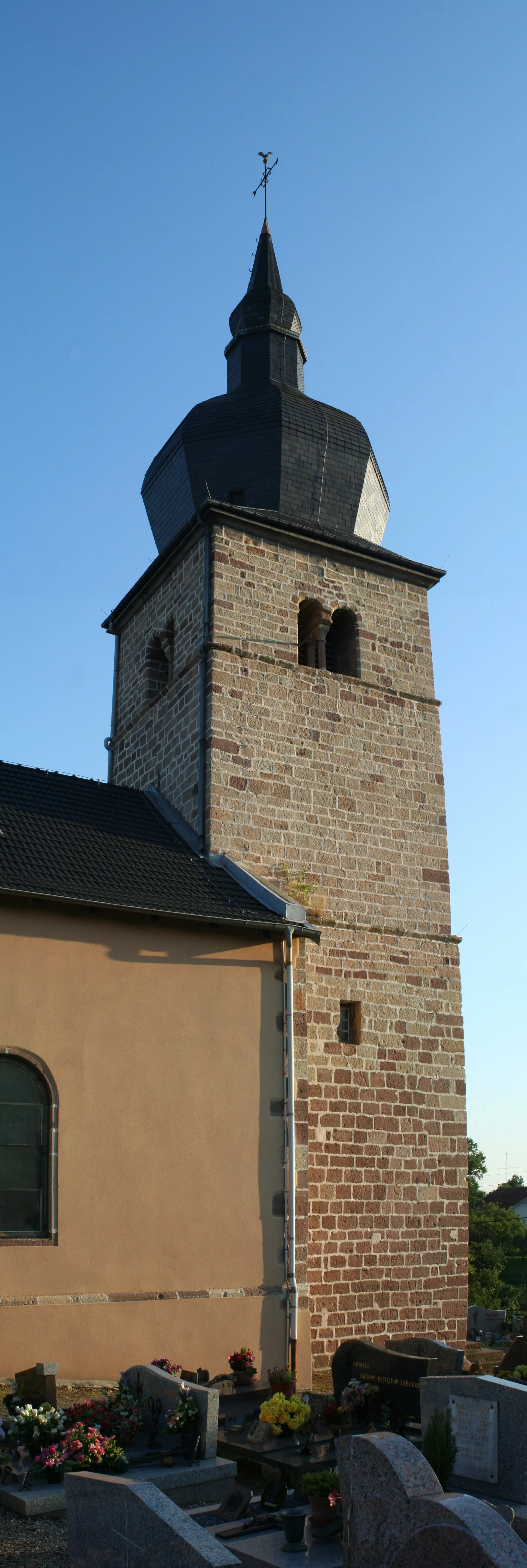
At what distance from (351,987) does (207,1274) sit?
383 cm

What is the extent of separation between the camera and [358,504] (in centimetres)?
1636

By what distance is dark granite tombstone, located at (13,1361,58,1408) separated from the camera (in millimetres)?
8000

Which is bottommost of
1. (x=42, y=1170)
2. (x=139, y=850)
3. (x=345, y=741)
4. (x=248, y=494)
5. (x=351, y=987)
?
(x=42, y=1170)

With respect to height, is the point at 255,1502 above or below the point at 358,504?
below

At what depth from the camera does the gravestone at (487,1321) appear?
17.3 m

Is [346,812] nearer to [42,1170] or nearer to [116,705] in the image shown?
[116,705]

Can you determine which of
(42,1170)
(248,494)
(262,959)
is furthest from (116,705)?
(42,1170)

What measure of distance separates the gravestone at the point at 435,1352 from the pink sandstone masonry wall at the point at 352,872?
174cm

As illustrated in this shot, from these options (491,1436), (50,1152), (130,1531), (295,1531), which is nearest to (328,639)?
(50,1152)

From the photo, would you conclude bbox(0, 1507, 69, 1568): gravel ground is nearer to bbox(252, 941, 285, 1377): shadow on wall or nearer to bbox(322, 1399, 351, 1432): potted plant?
bbox(322, 1399, 351, 1432): potted plant

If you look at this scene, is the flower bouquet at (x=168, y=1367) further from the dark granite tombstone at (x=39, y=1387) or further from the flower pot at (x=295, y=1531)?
the flower pot at (x=295, y=1531)

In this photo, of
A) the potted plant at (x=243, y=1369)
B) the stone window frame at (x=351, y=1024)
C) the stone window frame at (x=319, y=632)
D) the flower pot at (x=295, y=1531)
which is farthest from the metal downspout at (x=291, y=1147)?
the flower pot at (x=295, y=1531)

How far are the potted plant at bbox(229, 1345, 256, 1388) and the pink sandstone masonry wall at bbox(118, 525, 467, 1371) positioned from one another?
138 cm

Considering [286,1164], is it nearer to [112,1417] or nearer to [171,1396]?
[171,1396]
